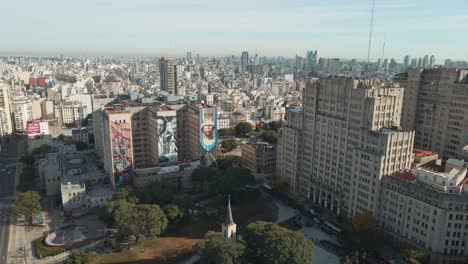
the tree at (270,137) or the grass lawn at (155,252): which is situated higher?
the tree at (270,137)

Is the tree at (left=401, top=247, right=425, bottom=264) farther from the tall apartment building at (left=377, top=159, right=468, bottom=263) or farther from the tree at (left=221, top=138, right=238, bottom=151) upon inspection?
the tree at (left=221, top=138, right=238, bottom=151)

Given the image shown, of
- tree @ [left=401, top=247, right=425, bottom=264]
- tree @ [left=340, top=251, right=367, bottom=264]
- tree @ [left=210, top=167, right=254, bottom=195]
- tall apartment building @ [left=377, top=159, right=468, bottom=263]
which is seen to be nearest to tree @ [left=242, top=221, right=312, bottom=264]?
tree @ [left=340, top=251, right=367, bottom=264]

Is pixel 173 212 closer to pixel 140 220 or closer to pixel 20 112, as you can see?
pixel 140 220

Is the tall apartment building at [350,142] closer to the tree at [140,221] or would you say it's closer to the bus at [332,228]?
the bus at [332,228]

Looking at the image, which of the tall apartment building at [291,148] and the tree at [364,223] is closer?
the tree at [364,223]

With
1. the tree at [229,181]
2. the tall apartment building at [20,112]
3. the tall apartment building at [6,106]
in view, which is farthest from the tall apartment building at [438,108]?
the tall apartment building at [20,112]

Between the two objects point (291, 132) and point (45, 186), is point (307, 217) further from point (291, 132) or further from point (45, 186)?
point (45, 186)
